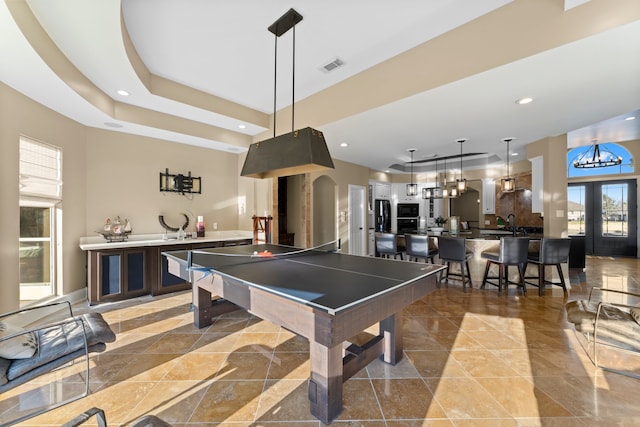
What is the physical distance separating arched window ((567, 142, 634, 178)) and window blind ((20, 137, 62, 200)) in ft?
34.8

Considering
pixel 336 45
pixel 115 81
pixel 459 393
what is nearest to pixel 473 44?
pixel 336 45

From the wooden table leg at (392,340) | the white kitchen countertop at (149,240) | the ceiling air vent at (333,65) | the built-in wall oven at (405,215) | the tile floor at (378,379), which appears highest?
the ceiling air vent at (333,65)

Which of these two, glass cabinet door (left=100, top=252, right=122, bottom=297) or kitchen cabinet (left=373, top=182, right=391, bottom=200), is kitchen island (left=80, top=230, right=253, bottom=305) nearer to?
glass cabinet door (left=100, top=252, right=122, bottom=297)

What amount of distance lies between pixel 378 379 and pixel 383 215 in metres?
6.07

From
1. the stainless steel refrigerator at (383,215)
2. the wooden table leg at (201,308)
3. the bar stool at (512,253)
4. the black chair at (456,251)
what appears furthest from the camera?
the stainless steel refrigerator at (383,215)

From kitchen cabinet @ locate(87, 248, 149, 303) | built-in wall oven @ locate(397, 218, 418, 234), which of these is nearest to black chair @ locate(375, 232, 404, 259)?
built-in wall oven @ locate(397, 218, 418, 234)

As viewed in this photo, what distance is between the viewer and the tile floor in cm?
178

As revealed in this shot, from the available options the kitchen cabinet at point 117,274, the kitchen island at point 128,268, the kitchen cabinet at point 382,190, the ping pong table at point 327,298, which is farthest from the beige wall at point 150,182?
the kitchen cabinet at point 382,190

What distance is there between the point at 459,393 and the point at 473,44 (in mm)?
3018

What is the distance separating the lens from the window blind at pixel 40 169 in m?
3.23

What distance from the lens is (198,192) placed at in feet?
17.5

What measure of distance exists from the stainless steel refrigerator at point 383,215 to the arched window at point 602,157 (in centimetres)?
494

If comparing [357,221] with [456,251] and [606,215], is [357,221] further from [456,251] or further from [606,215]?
[606,215]

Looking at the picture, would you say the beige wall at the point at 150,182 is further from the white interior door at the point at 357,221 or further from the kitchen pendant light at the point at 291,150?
the kitchen pendant light at the point at 291,150
